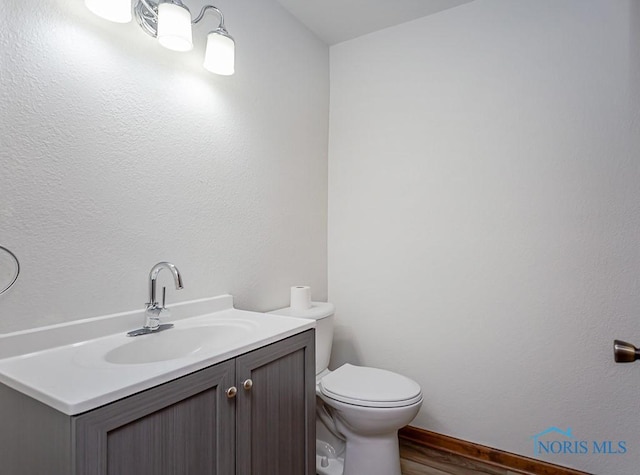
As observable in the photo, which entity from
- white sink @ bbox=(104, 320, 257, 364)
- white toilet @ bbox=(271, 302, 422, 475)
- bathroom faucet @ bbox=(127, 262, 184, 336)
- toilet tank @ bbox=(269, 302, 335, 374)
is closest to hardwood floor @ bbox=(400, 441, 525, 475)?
white toilet @ bbox=(271, 302, 422, 475)

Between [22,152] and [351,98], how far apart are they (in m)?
1.76

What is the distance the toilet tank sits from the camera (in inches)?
69.5

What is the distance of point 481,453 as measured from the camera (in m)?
1.83

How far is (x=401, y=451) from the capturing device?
1.94m

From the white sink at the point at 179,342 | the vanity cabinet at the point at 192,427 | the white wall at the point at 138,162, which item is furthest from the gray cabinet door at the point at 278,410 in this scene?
the white wall at the point at 138,162

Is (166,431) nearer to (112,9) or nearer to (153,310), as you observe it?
(153,310)

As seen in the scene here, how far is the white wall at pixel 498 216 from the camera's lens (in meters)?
1.58

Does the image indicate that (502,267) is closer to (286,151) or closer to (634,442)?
(634,442)

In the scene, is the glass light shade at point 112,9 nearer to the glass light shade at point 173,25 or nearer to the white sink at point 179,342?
the glass light shade at point 173,25

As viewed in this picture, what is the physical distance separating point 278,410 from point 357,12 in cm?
201

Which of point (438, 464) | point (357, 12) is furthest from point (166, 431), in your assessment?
point (357, 12)

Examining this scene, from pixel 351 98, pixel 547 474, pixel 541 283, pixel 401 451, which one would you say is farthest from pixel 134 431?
pixel 351 98

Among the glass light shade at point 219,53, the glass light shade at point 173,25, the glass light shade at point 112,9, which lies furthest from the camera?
the glass light shade at point 219,53

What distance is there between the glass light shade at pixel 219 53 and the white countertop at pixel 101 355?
3.05 feet
